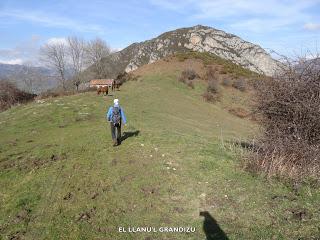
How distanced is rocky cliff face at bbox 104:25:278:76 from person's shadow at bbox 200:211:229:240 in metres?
99.0

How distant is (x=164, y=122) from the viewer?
23.1 meters

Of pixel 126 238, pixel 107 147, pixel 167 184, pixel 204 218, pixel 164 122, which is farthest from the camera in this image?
pixel 164 122

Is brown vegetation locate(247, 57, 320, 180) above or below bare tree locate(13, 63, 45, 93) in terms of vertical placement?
above

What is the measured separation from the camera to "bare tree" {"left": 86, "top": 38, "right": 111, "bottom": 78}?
248 ft

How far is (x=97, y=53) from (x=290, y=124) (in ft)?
219

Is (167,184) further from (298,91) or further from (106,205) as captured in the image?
(298,91)

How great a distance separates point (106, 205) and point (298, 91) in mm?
7260

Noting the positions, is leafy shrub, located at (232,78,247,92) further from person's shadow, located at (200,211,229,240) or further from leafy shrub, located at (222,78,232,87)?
person's shadow, located at (200,211,229,240)

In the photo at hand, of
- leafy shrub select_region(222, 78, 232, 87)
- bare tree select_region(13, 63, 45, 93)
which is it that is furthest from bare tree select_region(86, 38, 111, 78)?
leafy shrub select_region(222, 78, 232, 87)

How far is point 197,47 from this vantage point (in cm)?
12288

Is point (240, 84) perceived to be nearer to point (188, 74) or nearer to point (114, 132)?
point (188, 74)

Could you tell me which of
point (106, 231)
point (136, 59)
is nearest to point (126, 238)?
point (106, 231)

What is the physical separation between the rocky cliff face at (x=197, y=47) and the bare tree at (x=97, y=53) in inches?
1219

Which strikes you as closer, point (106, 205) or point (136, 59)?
point (106, 205)
